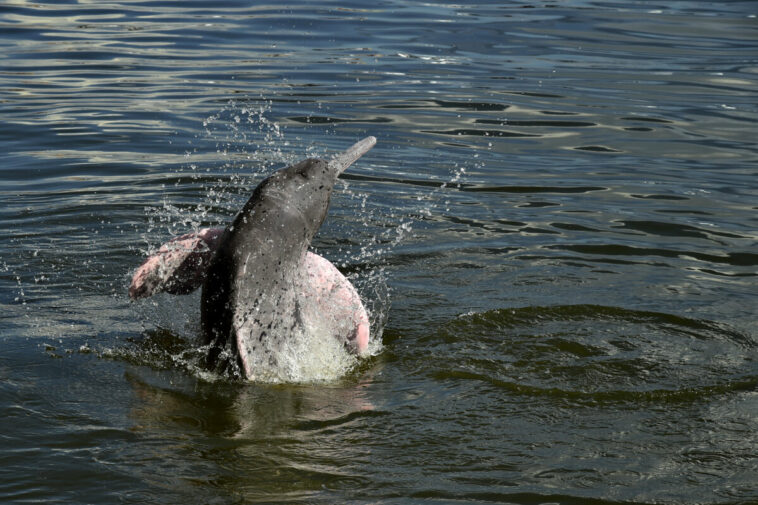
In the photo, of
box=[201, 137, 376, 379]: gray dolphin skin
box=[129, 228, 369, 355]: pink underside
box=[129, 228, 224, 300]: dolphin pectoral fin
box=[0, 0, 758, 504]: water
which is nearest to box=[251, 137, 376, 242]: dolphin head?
box=[201, 137, 376, 379]: gray dolphin skin

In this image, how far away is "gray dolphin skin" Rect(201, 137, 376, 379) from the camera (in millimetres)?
6004

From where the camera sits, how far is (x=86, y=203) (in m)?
10.1

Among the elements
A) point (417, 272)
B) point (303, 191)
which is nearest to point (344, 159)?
point (303, 191)

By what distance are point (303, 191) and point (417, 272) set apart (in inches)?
89.7

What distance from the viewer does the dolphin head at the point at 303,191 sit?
6176 millimetres

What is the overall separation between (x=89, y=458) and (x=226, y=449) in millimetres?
660

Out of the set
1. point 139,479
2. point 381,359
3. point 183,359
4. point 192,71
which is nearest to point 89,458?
point 139,479

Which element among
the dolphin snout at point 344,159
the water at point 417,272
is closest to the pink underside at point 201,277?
the water at point 417,272

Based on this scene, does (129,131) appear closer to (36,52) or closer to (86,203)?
(86,203)

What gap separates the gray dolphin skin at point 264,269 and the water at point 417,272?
282 mm

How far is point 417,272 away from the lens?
844cm

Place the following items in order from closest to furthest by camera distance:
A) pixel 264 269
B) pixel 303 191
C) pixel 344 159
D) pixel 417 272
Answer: pixel 264 269
pixel 303 191
pixel 344 159
pixel 417 272

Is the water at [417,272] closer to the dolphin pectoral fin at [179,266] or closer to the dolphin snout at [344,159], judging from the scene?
the dolphin pectoral fin at [179,266]

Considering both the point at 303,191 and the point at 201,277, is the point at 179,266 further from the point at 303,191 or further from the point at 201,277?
the point at 303,191
